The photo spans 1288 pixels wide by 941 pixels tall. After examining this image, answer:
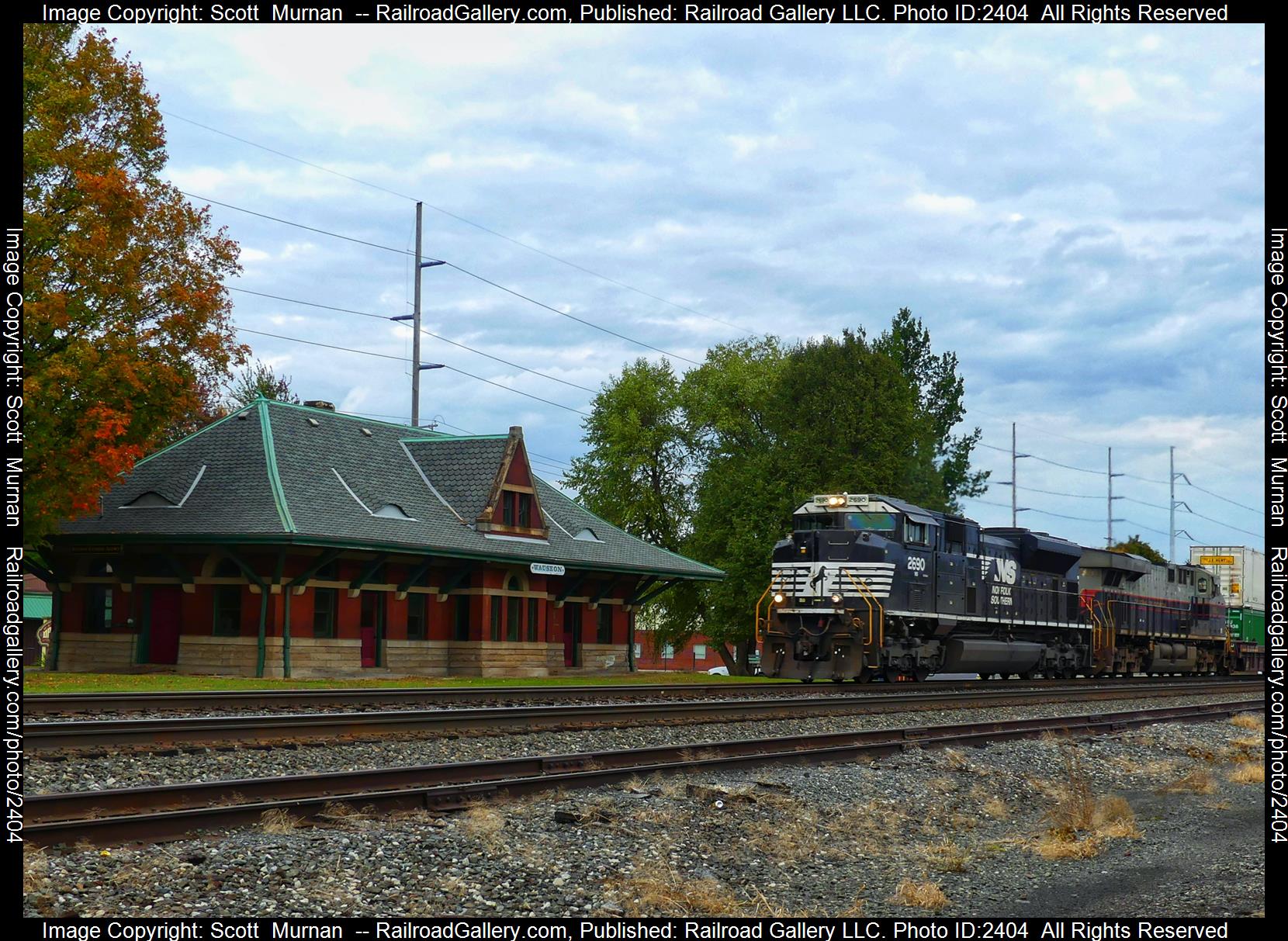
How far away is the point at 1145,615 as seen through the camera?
1640 inches

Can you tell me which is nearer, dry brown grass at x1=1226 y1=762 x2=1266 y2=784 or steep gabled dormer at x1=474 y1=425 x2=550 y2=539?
dry brown grass at x1=1226 y1=762 x2=1266 y2=784

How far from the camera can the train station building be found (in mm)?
32188

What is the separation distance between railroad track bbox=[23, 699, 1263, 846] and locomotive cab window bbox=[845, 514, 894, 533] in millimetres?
10073

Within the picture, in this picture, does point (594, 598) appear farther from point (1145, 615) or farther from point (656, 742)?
point (656, 742)

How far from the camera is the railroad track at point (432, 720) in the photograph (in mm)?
13922

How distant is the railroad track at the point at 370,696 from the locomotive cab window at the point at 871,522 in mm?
3576

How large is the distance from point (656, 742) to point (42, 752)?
7318 millimetres

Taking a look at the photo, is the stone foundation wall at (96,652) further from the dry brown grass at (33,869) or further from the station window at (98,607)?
the dry brown grass at (33,869)

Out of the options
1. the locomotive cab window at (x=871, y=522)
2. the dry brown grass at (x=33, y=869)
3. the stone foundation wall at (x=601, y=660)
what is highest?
the locomotive cab window at (x=871, y=522)

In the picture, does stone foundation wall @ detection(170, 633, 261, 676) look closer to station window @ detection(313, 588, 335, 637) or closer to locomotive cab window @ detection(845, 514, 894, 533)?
station window @ detection(313, 588, 335, 637)

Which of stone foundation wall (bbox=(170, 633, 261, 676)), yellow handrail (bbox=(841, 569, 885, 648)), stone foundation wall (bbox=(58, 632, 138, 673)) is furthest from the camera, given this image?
stone foundation wall (bbox=(58, 632, 138, 673))

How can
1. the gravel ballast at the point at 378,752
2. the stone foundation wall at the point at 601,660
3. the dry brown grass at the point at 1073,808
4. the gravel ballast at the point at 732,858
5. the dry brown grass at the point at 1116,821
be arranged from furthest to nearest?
the stone foundation wall at the point at 601,660 → the gravel ballast at the point at 378,752 → the dry brown grass at the point at 1073,808 → the dry brown grass at the point at 1116,821 → the gravel ballast at the point at 732,858

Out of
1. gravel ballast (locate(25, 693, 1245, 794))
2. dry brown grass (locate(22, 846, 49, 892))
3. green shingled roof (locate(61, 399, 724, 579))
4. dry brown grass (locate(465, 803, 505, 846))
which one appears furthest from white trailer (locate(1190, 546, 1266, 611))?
dry brown grass (locate(22, 846, 49, 892))

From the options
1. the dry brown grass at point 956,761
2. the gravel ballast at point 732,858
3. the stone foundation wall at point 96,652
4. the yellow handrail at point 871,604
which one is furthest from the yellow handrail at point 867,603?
the stone foundation wall at point 96,652
